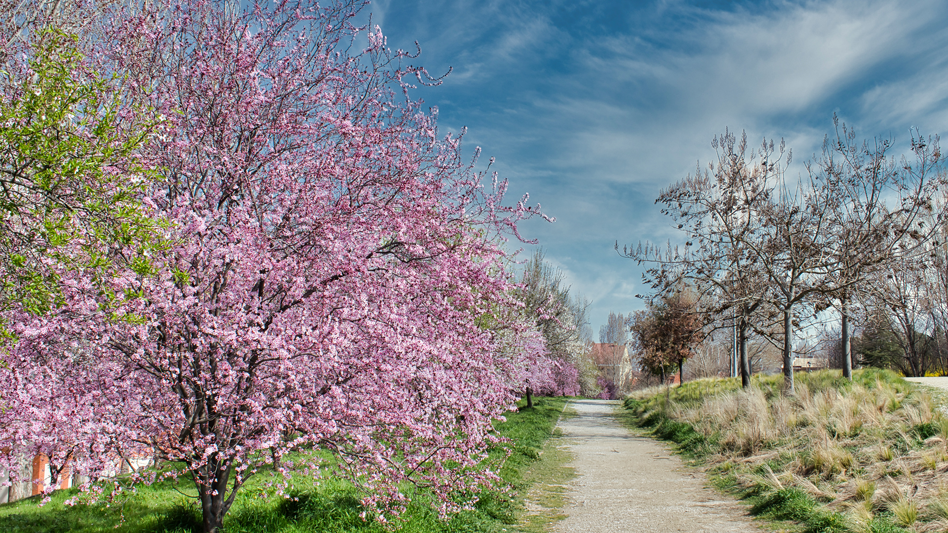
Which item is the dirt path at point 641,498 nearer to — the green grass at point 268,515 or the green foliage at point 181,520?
the green grass at point 268,515

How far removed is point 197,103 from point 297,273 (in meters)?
2.04

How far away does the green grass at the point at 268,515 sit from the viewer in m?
6.31

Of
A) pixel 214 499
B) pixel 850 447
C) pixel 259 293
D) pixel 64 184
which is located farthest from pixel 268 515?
pixel 850 447

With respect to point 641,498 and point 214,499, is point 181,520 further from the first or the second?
point 641,498

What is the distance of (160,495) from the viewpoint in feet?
31.3

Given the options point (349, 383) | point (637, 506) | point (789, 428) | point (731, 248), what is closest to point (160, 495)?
point (349, 383)

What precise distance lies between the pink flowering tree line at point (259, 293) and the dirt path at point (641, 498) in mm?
2370

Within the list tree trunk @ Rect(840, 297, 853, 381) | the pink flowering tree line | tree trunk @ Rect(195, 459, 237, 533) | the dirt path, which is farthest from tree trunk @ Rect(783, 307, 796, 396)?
tree trunk @ Rect(195, 459, 237, 533)

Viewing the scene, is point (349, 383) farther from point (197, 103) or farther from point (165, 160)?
point (197, 103)

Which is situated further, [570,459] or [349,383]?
[570,459]

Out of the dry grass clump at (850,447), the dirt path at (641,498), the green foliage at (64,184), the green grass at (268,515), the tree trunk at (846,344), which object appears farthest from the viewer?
the tree trunk at (846,344)

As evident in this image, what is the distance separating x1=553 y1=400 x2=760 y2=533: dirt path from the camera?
22.9 ft

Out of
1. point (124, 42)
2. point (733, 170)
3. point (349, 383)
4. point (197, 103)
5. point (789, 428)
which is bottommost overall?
point (789, 428)

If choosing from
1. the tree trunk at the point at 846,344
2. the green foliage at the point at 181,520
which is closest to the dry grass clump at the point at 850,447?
the tree trunk at the point at 846,344
